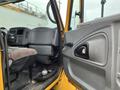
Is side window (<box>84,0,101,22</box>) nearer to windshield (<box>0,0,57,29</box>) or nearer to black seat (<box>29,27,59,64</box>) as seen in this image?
black seat (<box>29,27,59,64</box>)

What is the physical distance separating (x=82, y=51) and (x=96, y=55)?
8.5 inches

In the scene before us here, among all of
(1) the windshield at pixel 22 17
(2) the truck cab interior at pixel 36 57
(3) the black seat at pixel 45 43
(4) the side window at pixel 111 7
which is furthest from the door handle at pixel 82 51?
(1) the windshield at pixel 22 17

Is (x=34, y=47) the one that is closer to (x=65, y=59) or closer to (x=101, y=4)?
(x=65, y=59)

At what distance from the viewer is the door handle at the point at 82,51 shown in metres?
1.41

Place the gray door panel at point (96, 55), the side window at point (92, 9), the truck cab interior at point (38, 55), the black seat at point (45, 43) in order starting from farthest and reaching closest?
the black seat at point (45, 43), the truck cab interior at point (38, 55), the side window at point (92, 9), the gray door panel at point (96, 55)

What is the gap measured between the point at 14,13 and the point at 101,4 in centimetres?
224

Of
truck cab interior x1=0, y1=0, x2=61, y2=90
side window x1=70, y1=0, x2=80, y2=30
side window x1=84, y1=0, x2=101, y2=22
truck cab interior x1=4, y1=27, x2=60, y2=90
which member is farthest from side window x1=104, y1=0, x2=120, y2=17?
truck cab interior x1=4, y1=27, x2=60, y2=90

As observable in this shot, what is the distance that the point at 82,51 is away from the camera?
4.91 feet

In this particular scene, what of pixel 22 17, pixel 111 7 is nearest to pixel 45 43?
pixel 111 7

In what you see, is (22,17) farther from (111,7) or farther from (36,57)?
Answer: (111,7)

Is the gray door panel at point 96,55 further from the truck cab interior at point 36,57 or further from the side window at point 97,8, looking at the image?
the truck cab interior at point 36,57

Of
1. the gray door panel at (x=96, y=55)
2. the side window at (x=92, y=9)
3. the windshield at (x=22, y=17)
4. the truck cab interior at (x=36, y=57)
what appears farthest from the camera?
the windshield at (x=22, y=17)

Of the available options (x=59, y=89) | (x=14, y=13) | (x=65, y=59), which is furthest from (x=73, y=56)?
(x=14, y=13)

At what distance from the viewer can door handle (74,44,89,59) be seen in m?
1.41
